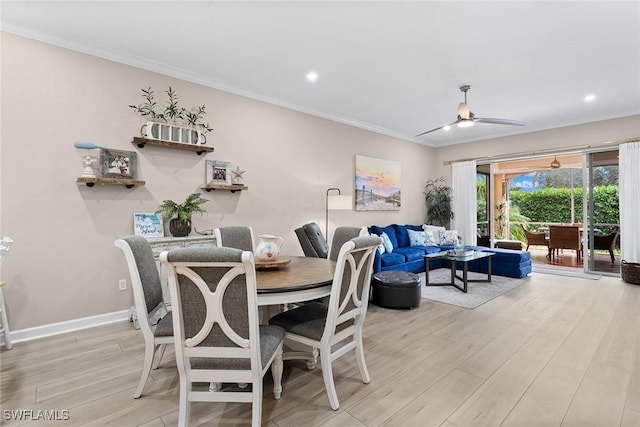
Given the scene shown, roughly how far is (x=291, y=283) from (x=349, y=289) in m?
0.37

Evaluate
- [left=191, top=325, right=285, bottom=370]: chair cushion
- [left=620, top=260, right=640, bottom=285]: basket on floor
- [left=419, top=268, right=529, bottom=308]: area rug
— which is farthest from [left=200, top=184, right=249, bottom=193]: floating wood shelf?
[left=620, top=260, right=640, bottom=285]: basket on floor

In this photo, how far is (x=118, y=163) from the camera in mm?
3160

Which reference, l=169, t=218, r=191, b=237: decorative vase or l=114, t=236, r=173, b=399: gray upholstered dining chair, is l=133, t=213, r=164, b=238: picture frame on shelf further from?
l=114, t=236, r=173, b=399: gray upholstered dining chair

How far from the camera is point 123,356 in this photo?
97.5 inches

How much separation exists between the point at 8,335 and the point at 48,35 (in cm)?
274

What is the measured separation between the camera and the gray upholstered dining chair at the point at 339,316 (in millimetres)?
1771

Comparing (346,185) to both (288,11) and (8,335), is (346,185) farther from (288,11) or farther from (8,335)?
(8,335)

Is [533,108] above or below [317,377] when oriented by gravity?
above

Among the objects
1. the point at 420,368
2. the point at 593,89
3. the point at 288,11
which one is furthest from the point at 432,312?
the point at 593,89

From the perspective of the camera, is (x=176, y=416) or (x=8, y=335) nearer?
(x=176, y=416)

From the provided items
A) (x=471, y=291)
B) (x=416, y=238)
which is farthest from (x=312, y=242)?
(x=416, y=238)

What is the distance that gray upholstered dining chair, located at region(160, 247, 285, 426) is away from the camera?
4.43 feet

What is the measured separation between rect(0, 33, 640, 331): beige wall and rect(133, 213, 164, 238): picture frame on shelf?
97 mm

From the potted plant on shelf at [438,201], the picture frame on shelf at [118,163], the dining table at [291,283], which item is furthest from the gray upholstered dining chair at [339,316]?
the potted plant on shelf at [438,201]
